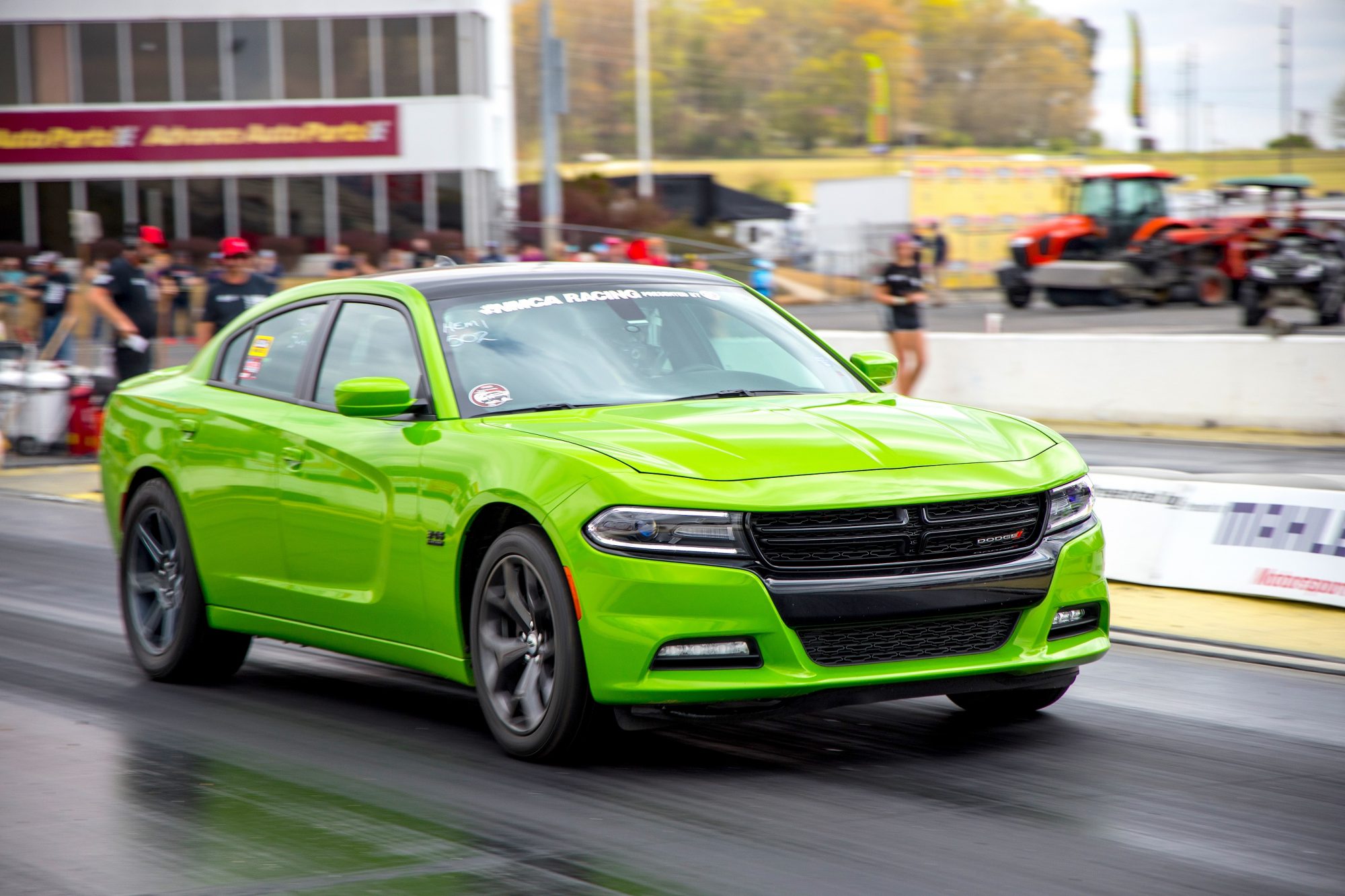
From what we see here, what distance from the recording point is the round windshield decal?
599 cm

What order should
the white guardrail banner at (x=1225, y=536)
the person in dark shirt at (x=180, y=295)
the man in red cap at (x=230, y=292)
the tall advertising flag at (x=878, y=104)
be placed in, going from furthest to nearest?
the tall advertising flag at (x=878, y=104) → the person in dark shirt at (x=180, y=295) → the man in red cap at (x=230, y=292) → the white guardrail banner at (x=1225, y=536)

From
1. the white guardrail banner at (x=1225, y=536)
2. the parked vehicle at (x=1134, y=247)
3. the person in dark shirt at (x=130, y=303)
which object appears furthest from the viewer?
the parked vehicle at (x=1134, y=247)

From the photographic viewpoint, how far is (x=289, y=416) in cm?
662

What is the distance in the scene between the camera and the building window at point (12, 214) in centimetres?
4722

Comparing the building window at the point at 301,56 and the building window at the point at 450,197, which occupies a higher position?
the building window at the point at 301,56

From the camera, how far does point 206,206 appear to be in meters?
47.1

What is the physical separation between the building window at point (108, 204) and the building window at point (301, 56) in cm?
515

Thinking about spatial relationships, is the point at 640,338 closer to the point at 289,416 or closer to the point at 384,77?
the point at 289,416

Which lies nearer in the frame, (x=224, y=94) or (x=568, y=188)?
(x=224, y=94)

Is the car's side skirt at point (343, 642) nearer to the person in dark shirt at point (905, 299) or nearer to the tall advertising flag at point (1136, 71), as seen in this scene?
the person in dark shirt at point (905, 299)

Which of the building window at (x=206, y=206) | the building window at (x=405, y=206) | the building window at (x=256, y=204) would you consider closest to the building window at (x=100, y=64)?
the building window at (x=206, y=206)

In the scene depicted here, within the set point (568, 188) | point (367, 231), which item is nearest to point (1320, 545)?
point (367, 231)

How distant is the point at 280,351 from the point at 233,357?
17.4 inches

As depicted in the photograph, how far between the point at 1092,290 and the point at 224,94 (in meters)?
23.8
